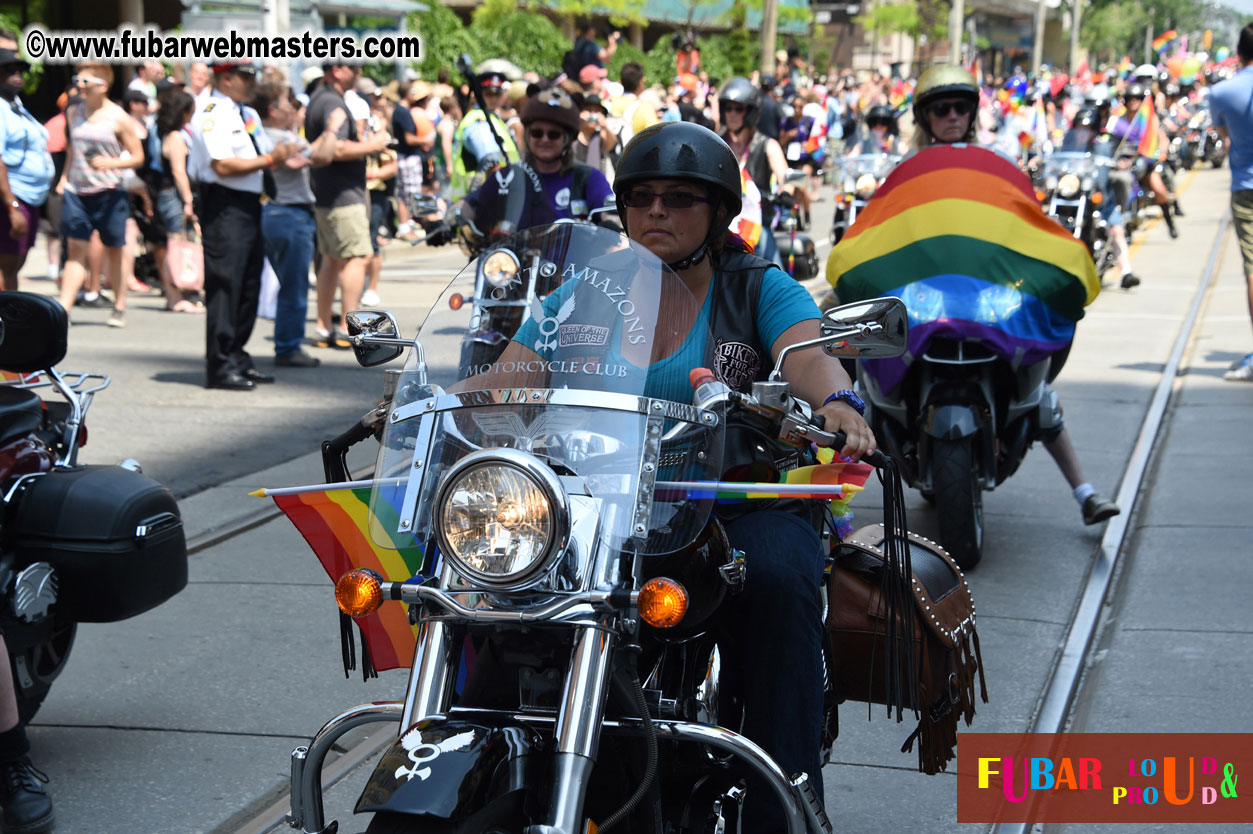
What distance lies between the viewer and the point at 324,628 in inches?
205

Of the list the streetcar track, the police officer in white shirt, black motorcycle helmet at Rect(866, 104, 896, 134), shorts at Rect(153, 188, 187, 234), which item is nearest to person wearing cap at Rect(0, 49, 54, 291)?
the police officer in white shirt

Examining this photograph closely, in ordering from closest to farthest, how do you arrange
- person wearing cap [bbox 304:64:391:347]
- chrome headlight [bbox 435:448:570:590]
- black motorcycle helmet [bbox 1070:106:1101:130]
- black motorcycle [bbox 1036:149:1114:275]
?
chrome headlight [bbox 435:448:570:590]
person wearing cap [bbox 304:64:391:347]
black motorcycle [bbox 1036:149:1114:275]
black motorcycle helmet [bbox 1070:106:1101:130]

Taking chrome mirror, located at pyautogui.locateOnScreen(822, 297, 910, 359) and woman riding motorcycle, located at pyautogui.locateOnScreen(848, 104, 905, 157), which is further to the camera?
woman riding motorcycle, located at pyautogui.locateOnScreen(848, 104, 905, 157)

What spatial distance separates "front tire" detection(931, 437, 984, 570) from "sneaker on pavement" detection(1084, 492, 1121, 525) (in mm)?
757

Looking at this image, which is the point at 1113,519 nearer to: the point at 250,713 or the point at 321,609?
the point at 321,609

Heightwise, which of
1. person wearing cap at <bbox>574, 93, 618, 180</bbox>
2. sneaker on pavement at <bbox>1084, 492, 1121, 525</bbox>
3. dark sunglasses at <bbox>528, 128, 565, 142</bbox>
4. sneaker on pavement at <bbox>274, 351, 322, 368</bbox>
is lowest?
sneaker on pavement at <bbox>1084, 492, 1121, 525</bbox>

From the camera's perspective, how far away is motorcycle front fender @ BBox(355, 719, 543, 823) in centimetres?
224

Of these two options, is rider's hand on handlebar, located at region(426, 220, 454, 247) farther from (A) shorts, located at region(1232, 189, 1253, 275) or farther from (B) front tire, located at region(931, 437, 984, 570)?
(A) shorts, located at region(1232, 189, 1253, 275)

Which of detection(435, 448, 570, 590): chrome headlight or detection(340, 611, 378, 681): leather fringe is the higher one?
detection(435, 448, 570, 590): chrome headlight

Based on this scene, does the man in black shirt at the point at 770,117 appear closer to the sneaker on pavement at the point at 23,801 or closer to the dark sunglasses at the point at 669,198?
the dark sunglasses at the point at 669,198

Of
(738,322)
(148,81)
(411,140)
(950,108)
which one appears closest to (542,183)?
(950,108)

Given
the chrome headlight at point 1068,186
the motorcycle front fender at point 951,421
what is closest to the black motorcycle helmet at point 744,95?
the motorcycle front fender at point 951,421

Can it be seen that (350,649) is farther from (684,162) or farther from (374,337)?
(684,162)

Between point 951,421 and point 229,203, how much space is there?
5015 mm
